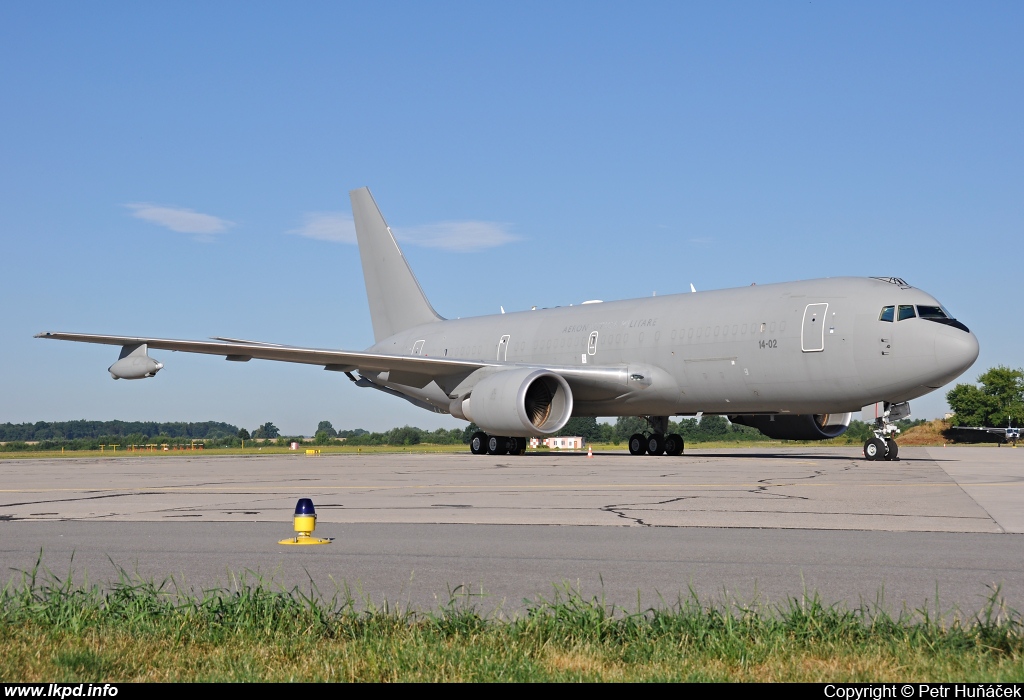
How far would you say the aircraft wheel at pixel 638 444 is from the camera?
2866cm

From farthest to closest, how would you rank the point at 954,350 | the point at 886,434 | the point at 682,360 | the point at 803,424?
the point at 803,424, the point at 682,360, the point at 886,434, the point at 954,350

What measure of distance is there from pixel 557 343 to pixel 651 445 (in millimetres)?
→ 3891

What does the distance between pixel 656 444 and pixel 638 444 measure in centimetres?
73

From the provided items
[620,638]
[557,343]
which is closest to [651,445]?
[557,343]

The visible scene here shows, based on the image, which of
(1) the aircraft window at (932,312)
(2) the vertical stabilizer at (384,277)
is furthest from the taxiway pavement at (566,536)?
(2) the vertical stabilizer at (384,277)

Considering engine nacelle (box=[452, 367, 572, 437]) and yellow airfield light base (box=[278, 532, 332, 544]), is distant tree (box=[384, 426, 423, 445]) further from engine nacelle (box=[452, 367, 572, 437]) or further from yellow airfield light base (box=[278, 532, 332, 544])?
yellow airfield light base (box=[278, 532, 332, 544])

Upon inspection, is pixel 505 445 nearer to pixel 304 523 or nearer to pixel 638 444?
pixel 638 444

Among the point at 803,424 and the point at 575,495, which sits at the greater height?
the point at 803,424

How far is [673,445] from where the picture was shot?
92.1ft

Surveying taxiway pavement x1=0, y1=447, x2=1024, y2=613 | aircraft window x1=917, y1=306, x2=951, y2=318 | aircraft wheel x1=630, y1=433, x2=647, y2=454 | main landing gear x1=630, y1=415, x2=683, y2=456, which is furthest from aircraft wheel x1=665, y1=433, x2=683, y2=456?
taxiway pavement x1=0, y1=447, x2=1024, y2=613

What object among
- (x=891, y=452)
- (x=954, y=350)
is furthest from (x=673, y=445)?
(x=954, y=350)

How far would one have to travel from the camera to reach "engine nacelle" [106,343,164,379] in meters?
25.9

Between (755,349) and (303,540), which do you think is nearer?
(303,540)

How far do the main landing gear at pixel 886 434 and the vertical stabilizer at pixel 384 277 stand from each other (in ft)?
59.3
